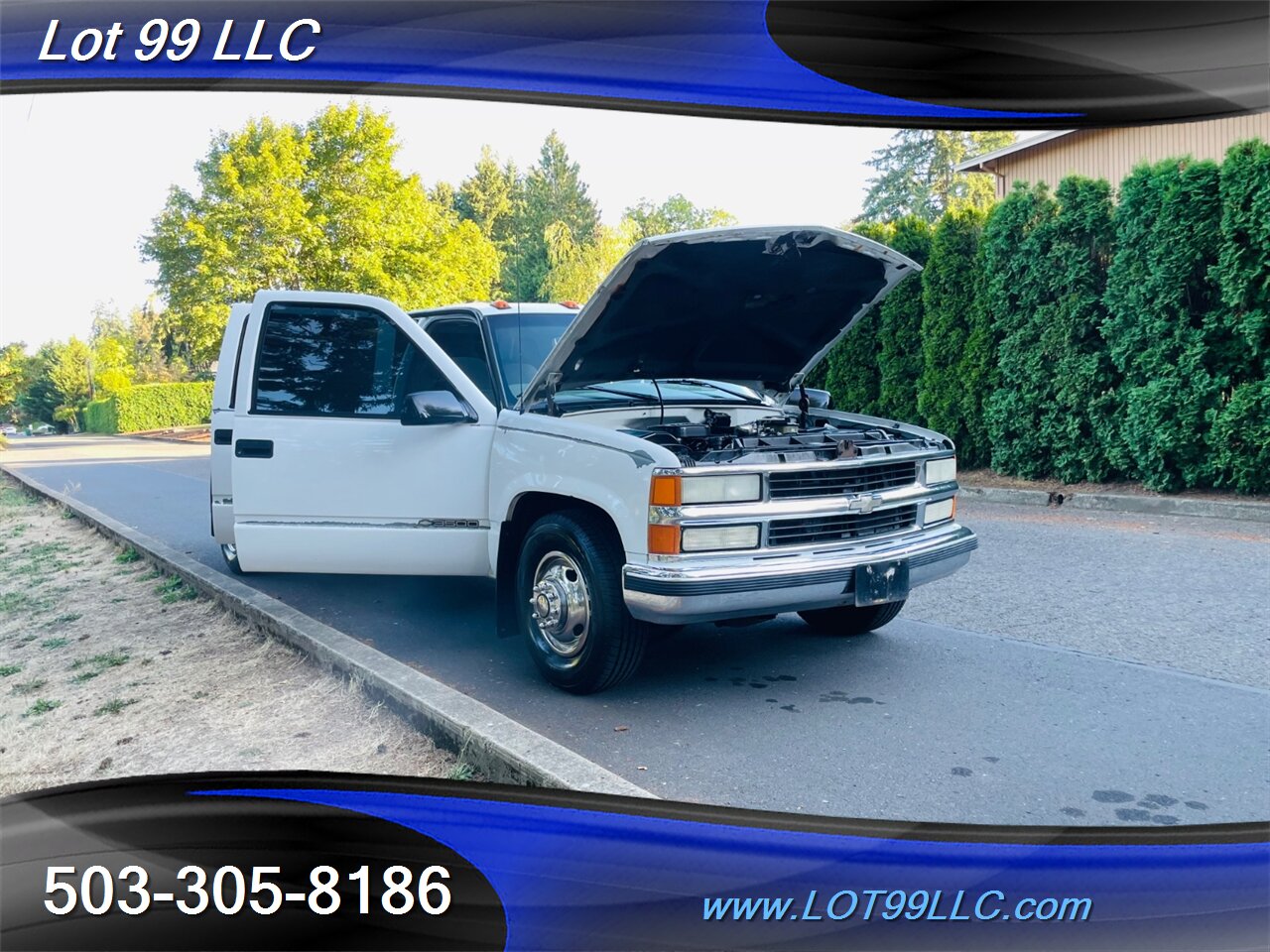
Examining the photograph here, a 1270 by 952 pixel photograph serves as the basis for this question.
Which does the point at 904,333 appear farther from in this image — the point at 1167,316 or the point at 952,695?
the point at 952,695

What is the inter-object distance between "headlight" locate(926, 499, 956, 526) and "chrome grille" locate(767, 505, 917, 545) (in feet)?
0.41

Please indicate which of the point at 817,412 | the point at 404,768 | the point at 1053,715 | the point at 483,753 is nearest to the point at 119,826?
the point at 404,768

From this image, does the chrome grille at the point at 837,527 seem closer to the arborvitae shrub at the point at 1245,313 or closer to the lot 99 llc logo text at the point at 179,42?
the lot 99 llc logo text at the point at 179,42

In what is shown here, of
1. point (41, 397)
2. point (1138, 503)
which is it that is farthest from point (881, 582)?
point (41, 397)

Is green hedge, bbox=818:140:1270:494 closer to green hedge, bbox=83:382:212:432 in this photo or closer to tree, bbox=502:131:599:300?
tree, bbox=502:131:599:300

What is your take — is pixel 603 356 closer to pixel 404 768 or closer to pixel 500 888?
pixel 404 768

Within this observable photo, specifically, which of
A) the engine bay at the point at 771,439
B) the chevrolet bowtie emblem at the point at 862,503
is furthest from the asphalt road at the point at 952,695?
the engine bay at the point at 771,439

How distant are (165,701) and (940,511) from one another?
391cm

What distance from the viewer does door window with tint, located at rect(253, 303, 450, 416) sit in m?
5.22

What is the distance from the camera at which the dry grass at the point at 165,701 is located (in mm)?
3803

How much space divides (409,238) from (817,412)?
9002 mm

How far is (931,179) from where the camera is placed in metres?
19.5

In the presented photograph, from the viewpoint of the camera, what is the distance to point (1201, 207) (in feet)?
32.2

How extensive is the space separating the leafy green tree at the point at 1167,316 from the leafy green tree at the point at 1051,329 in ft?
1.20
